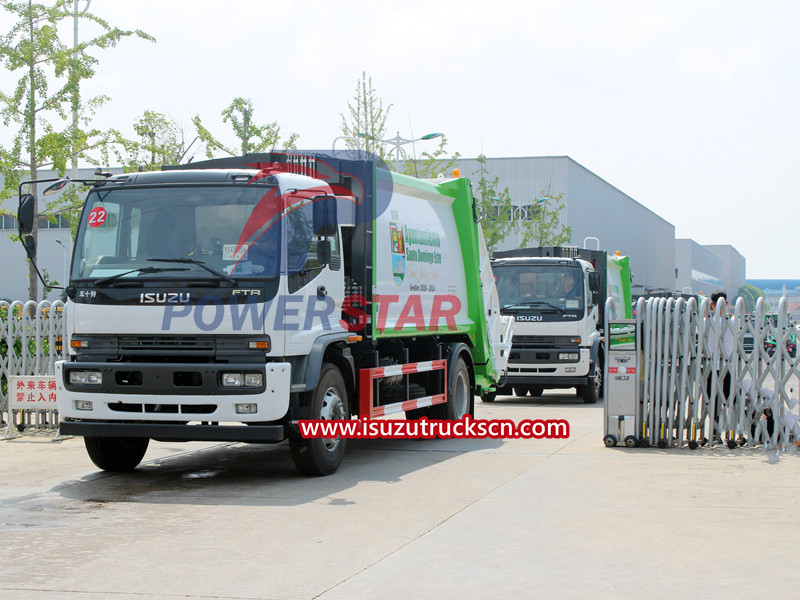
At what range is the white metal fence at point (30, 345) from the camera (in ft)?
42.0

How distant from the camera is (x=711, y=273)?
458 ft

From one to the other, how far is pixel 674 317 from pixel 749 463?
177cm

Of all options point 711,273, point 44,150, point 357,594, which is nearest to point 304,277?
point 357,594

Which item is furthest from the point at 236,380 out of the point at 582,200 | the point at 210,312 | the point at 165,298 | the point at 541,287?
the point at 582,200

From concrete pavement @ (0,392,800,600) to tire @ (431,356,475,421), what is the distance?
3.97ft

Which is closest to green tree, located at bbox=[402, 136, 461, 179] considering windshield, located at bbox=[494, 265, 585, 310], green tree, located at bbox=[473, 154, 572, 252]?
green tree, located at bbox=[473, 154, 572, 252]

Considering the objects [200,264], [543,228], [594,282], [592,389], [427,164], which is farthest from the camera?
[543,228]

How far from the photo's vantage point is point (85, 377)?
8914 mm

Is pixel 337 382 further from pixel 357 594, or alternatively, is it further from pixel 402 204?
pixel 357 594

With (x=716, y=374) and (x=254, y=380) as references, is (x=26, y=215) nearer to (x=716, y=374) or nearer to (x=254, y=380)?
(x=254, y=380)

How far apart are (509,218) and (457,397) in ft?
101

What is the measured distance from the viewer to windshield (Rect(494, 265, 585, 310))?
61.0 feet

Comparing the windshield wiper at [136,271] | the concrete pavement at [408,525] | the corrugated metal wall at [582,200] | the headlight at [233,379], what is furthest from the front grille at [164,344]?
the corrugated metal wall at [582,200]

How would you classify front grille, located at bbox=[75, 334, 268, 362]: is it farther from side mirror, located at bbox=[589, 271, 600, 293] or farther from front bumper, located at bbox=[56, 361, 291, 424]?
side mirror, located at bbox=[589, 271, 600, 293]
